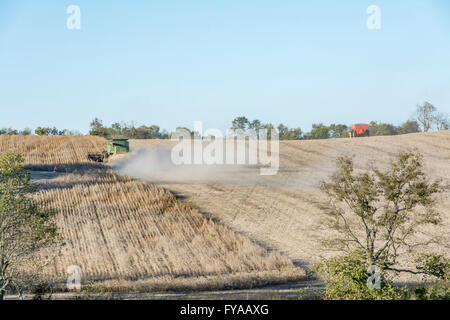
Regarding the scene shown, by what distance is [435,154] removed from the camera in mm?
72688

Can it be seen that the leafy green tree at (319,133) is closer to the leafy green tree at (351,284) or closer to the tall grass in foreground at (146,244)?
the tall grass in foreground at (146,244)

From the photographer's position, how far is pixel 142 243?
125 ft

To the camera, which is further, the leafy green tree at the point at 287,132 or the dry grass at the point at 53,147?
the leafy green tree at the point at 287,132

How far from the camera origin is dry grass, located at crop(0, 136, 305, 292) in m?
32.3

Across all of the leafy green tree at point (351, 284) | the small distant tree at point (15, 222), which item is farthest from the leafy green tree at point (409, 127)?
the small distant tree at point (15, 222)

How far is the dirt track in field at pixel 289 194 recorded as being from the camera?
142 ft

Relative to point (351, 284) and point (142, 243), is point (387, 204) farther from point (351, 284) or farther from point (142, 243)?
point (142, 243)

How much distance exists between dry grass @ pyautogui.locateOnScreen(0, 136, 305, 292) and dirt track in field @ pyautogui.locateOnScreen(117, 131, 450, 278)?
312 cm

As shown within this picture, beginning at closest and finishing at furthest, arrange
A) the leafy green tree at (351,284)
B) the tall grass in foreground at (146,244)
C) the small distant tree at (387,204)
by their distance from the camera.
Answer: the leafy green tree at (351,284) < the small distant tree at (387,204) < the tall grass in foreground at (146,244)

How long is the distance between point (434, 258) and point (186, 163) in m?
47.0

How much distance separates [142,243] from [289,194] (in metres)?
21.4

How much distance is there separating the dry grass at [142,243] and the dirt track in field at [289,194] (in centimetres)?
312
